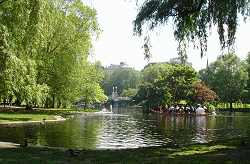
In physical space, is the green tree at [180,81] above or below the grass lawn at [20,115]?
above

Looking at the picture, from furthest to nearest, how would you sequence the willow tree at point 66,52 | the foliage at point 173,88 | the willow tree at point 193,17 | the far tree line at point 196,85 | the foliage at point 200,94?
the foliage at point 173,88 → the far tree line at point 196,85 → the foliage at point 200,94 → the willow tree at point 66,52 → the willow tree at point 193,17

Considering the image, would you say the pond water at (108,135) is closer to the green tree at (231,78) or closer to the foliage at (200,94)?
the foliage at (200,94)

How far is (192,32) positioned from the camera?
1414 centimetres

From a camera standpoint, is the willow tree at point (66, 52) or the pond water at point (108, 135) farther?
the willow tree at point (66, 52)

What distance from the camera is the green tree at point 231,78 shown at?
6762cm

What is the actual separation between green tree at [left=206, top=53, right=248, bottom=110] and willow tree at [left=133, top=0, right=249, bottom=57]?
57.2 meters

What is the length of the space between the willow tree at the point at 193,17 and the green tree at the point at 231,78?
57.2 m

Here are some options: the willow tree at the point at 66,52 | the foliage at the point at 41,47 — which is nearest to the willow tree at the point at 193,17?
the foliage at the point at 41,47

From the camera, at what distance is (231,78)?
69.4m

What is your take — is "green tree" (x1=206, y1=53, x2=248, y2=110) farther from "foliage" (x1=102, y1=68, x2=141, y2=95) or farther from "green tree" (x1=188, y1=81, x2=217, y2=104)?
"foliage" (x1=102, y1=68, x2=141, y2=95)

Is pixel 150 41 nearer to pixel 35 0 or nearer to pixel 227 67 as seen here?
pixel 35 0

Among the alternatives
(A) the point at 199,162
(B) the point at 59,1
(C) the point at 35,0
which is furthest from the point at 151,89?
(A) the point at 199,162

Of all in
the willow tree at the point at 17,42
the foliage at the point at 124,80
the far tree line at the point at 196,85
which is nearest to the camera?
the willow tree at the point at 17,42

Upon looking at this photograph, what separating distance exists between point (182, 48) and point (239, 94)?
6212 centimetres
